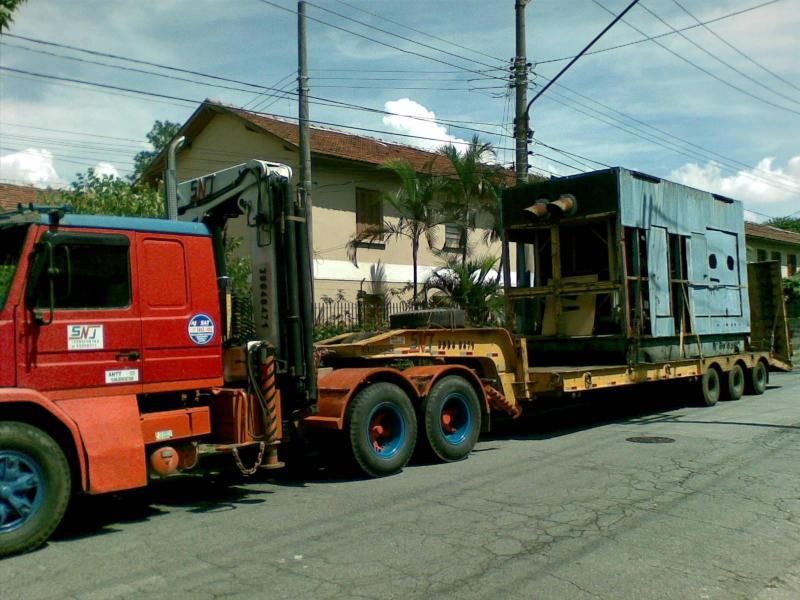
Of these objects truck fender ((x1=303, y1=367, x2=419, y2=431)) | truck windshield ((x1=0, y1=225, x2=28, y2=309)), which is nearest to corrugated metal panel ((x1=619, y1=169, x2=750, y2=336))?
truck fender ((x1=303, y1=367, x2=419, y2=431))

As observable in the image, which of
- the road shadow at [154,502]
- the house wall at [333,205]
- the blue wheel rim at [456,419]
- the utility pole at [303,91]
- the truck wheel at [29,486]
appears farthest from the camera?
the house wall at [333,205]

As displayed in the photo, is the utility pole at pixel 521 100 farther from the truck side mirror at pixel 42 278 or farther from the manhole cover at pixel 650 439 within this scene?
the truck side mirror at pixel 42 278

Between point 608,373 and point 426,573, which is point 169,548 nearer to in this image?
point 426,573

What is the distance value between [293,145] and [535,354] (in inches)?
457

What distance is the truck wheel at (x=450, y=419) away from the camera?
908 centimetres

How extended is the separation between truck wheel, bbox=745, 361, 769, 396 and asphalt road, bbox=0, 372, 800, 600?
647 cm

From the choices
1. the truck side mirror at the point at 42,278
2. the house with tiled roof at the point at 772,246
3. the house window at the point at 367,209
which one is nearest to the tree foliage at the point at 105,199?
the truck side mirror at the point at 42,278

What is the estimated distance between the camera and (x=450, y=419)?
376 inches

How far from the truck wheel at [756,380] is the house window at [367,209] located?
1175 centimetres

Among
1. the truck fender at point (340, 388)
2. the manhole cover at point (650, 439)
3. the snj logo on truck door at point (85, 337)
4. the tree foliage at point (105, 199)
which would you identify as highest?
the tree foliage at point (105, 199)

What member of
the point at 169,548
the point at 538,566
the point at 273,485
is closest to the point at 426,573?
the point at 538,566

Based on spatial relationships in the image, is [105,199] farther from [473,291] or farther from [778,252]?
[778,252]

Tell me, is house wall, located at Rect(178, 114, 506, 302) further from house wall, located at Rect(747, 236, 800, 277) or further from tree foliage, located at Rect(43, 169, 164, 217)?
house wall, located at Rect(747, 236, 800, 277)

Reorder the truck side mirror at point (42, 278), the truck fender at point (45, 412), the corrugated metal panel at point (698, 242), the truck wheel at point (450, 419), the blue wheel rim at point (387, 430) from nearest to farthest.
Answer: the truck fender at point (45, 412) → the truck side mirror at point (42, 278) → the blue wheel rim at point (387, 430) → the truck wheel at point (450, 419) → the corrugated metal panel at point (698, 242)
